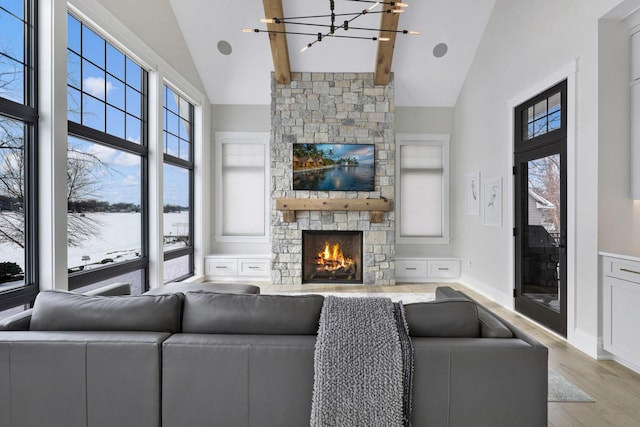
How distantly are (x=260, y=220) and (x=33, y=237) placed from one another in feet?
13.2

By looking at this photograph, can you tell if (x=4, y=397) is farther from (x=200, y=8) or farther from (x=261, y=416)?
(x=200, y=8)

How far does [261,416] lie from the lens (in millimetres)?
1581

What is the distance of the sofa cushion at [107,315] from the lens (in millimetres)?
1731

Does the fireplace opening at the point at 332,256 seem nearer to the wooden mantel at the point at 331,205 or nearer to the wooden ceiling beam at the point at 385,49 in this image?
the wooden mantel at the point at 331,205

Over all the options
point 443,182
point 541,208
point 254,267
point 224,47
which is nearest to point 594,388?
point 541,208

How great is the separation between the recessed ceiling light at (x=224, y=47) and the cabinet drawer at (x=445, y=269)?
4903 mm

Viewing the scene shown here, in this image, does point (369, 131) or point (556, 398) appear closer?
point (556, 398)

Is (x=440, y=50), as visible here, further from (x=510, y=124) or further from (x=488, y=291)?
(x=488, y=291)

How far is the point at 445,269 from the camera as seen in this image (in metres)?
6.43

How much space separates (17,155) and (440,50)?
565cm

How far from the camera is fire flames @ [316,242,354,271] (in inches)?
249

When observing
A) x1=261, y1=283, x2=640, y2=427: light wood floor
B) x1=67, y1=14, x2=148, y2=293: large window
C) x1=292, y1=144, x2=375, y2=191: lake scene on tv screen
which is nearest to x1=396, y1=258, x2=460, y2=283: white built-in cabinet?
x1=292, y1=144, x2=375, y2=191: lake scene on tv screen

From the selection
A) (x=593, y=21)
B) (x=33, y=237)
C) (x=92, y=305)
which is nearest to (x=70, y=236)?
(x=33, y=237)

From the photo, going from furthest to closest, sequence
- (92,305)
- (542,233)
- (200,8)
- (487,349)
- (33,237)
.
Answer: (200,8) → (542,233) → (33,237) → (92,305) → (487,349)
